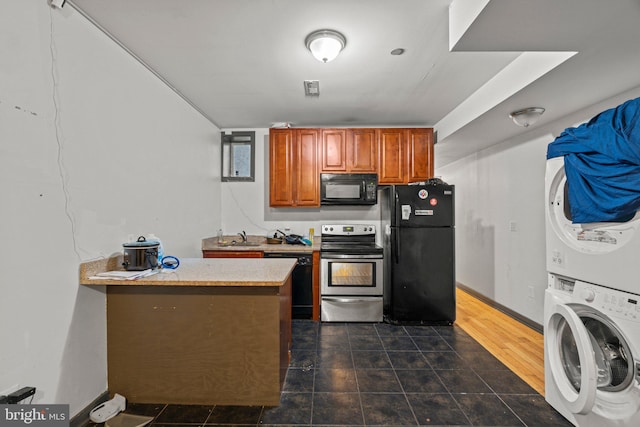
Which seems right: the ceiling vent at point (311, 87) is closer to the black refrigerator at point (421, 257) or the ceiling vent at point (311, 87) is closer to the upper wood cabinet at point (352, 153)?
the upper wood cabinet at point (352, 153)

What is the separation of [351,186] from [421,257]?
3.94 ft

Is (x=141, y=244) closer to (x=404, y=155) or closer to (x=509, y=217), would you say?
(x=404, y=155)

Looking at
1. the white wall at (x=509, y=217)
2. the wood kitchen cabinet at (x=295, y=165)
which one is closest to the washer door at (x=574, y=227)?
the white wall at (x=509, y=217)

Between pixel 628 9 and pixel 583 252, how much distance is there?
1.22m

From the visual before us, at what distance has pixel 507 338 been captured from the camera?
9.66ft

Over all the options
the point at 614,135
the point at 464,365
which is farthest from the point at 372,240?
the point at 614,135

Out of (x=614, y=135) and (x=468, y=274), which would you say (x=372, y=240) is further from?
(x=614, y=135)

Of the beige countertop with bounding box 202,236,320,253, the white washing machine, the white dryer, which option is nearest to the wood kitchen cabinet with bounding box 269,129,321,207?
the beige countertop with bounding box 202,236,320,253

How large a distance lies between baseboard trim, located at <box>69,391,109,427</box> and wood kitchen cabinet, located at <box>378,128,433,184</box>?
330 cm

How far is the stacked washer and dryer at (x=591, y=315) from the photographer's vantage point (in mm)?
1403

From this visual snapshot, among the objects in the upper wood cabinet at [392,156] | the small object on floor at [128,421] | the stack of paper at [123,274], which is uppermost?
the upper wood cabinet at [392,156]

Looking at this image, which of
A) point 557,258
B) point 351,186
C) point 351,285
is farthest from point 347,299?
point 557,258

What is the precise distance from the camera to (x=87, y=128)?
1.81m

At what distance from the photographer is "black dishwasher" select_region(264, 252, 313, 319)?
3.45 m
